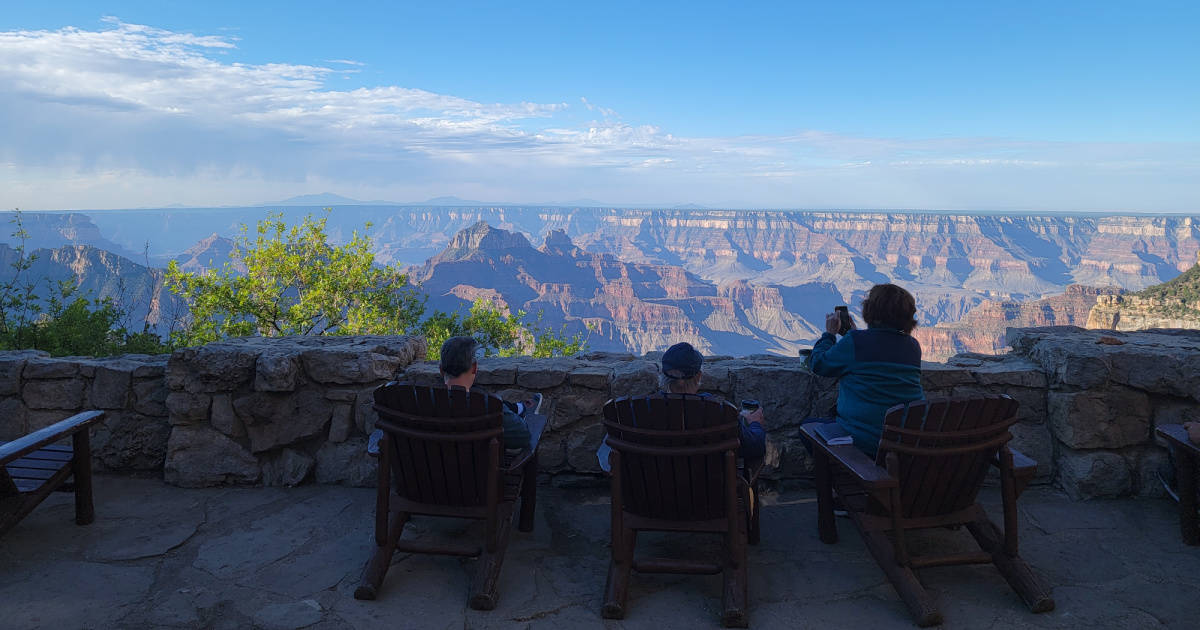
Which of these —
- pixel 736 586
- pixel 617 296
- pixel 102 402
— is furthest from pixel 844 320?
pixel 617 296

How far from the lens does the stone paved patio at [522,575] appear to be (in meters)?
2.68

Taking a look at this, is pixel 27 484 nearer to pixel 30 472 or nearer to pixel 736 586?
pixel 30 472

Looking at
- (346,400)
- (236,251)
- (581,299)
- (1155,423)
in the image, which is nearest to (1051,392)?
(1155,423)

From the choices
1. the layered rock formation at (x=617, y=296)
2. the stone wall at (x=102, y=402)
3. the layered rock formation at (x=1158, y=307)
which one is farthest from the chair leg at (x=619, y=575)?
the layered rock formation at (x=617, y=296)

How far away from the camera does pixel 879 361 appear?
317 centimetres

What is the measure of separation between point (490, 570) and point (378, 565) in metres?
0.49

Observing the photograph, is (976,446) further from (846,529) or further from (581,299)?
(581,299)

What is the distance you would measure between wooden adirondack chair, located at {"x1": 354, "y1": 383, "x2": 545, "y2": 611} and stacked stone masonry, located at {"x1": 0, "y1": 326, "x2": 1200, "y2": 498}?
127cm

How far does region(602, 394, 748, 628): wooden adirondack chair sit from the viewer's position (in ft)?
8.70

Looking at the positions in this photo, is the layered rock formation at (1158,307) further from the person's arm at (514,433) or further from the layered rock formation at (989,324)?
the layered rock formation at (989,324)

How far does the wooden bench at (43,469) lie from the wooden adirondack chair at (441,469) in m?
1.72

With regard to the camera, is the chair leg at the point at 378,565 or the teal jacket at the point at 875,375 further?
the teal jacket at the point at 875,375

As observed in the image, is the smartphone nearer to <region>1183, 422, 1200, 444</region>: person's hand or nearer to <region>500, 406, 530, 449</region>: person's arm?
<region>1183, 422, 1200, 444</region>: person's hand

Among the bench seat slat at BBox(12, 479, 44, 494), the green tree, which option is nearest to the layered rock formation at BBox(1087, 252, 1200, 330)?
the green tree
